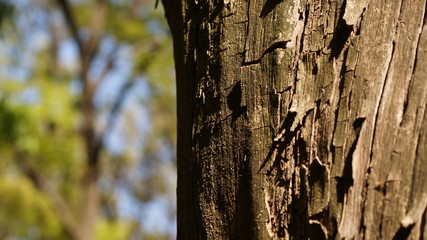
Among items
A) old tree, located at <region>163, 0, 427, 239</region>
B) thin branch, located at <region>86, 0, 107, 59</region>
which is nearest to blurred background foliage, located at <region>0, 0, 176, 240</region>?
thin branch, located at <region>86, 0, 107, 59</region>

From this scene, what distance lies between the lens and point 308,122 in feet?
3.43

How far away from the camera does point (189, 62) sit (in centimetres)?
125

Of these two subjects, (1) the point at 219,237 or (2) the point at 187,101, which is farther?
(2) the point at 187,101

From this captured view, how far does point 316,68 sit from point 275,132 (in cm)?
15

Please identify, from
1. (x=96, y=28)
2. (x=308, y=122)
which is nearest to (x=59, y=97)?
(x=96, y=28)

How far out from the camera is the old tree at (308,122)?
961mm

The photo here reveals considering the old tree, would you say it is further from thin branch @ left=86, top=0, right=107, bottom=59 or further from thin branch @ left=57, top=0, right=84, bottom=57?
thin branch @ left=86, top=0, right=107, bottom=59

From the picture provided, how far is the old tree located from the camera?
961 millimetres

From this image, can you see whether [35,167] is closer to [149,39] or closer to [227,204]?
[149,39]

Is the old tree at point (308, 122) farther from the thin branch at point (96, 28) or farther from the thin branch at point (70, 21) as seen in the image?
the thin branch at point (96, 28)

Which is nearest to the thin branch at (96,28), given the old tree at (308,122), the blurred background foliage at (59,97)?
the blurred background foliage at (59,97)

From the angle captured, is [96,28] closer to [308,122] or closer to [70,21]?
[70,21]

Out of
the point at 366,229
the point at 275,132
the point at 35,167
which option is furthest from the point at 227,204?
the point at 35,167

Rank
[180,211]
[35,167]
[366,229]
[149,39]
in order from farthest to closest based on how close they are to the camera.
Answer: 1. [149,39]
2. [35,167]
3. [180,211]
4. [366,229]
